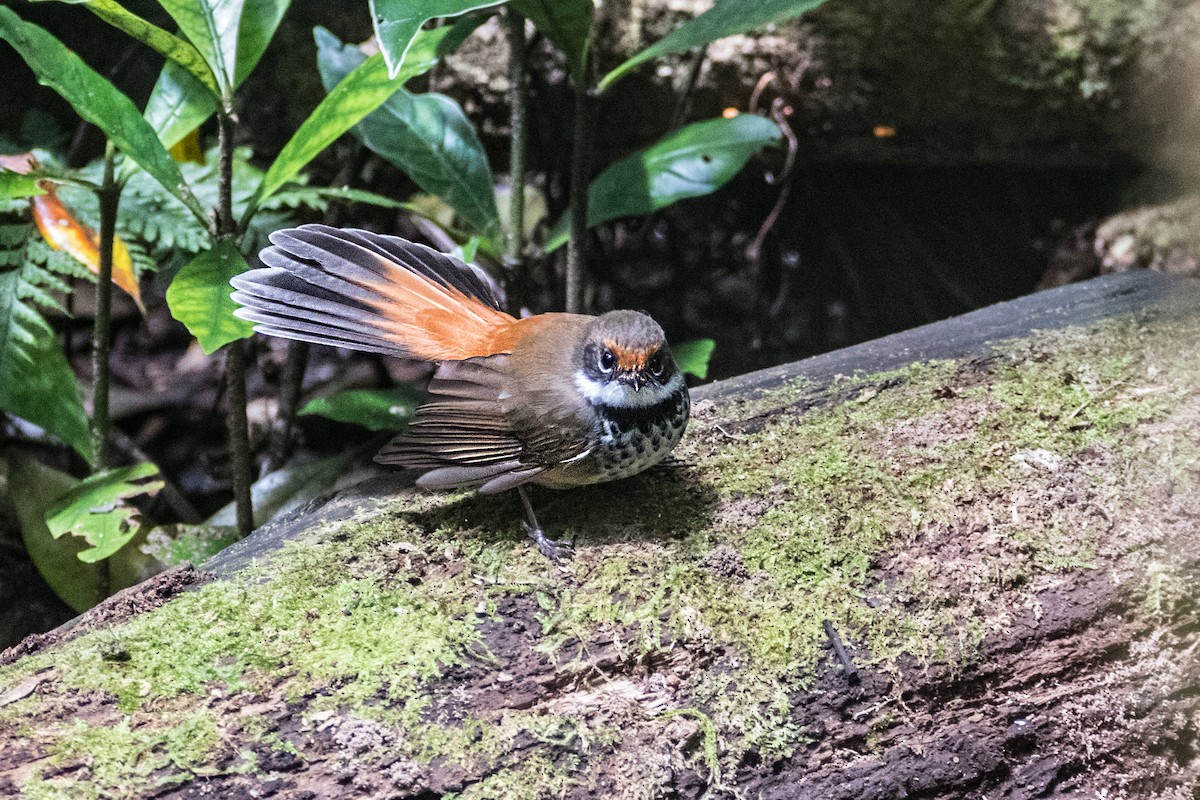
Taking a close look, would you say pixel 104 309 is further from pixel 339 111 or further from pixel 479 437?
pixel 479 437

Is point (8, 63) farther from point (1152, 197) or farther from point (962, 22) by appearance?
point (1152, 197)

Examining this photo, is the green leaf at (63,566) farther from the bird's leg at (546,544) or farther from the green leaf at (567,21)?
the green leaf at (567,21)

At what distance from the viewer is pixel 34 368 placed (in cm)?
247

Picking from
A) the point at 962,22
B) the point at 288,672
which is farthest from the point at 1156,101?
the point at 288,672

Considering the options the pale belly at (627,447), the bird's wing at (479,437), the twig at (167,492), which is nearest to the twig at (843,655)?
the pale belly at (627,447)

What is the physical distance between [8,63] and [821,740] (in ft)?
11.3

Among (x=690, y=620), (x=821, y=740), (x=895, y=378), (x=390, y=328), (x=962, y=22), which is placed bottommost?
(x=821, y=740)

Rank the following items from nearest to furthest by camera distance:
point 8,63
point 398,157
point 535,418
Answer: point 535,418 < point 398,157 < point 8,63

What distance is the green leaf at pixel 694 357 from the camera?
2664 mm

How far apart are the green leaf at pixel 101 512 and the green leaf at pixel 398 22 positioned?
4.12 feet

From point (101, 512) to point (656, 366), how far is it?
145 cm

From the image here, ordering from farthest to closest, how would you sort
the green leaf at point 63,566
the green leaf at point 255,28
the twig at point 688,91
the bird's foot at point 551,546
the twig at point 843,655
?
the twig at point 688,91 < the green leaf at point 63,566 < the green leaf at point 255,28 < the bird's foot at point 551,546 < the twig at point 843,655

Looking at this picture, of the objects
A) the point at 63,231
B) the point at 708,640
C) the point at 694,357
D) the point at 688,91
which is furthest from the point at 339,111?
the point at 688,91

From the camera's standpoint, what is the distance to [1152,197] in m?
3.93
